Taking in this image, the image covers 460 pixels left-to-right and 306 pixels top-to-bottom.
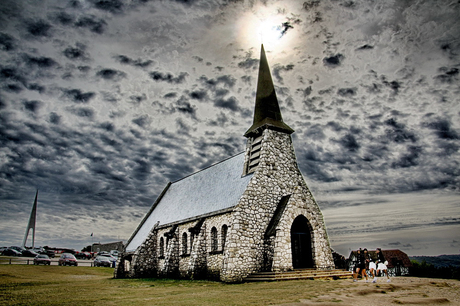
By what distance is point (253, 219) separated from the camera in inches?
746

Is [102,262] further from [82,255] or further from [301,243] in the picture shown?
[301,243]

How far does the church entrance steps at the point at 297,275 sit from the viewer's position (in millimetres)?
16219

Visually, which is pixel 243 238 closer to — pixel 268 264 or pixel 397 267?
pixel 268 264

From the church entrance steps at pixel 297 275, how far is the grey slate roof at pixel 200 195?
14.9ft

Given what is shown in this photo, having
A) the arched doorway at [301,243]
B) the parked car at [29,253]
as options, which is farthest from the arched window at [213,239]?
the parked car at [29,253]

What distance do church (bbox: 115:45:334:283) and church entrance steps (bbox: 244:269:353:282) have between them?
509 mm

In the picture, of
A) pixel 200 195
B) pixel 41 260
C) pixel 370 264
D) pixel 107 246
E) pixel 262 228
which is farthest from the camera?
pixel 107 246

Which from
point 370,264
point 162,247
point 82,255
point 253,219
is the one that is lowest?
point 82,255

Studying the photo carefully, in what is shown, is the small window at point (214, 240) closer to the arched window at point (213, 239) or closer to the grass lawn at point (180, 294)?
the arched window at point (213, 239)

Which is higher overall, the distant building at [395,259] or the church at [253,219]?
the church at [253,219]

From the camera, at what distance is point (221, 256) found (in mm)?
19531

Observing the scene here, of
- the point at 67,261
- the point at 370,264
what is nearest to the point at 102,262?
the point at 67,261

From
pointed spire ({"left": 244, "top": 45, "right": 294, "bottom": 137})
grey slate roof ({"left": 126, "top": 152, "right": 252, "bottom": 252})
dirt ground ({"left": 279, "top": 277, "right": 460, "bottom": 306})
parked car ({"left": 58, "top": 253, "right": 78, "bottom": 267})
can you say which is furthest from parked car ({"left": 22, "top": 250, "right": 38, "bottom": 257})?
dirt ground ({"left": 279, "top": 277, "right": 460, "bottom": 306})

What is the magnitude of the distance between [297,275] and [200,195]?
38.2 ft
